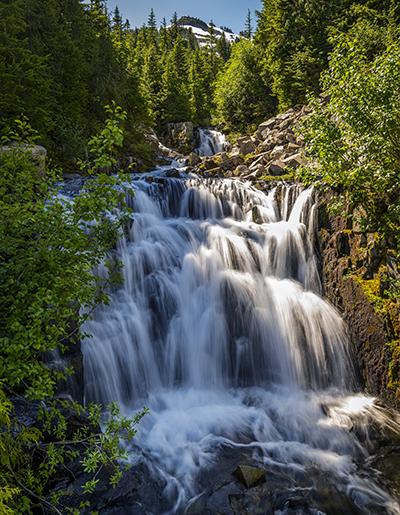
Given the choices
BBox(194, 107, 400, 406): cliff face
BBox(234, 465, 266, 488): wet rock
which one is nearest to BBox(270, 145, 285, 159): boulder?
BBox(194, 107, 400, 406): cliff face

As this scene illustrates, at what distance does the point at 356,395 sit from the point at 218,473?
470 cm

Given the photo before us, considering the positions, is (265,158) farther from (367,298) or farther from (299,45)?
(299,45)

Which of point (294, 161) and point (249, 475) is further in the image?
point (294, 161)

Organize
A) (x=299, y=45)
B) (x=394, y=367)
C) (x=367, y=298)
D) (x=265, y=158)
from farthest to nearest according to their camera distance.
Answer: (x=299, y=45)
(x=265, y=158)
(x=367, y=298)
(x=394, y=367)

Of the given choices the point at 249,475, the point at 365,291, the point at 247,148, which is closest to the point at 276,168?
the point at 247,148

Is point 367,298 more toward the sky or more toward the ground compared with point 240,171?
more toward the ground

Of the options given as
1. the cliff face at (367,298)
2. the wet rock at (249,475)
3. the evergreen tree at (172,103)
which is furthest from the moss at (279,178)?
the evergreen tree at (172,103)

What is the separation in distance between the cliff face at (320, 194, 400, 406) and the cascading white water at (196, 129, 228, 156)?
2470 centimetres

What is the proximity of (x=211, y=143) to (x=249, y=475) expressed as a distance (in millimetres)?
33726

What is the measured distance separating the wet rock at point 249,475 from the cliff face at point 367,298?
445 centimetres

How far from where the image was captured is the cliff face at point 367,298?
9.16 metres

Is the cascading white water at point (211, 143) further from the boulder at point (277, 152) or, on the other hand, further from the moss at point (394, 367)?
the moss at point (394, 367)

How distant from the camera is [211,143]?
36188mm

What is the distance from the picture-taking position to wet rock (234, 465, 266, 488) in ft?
20.3
